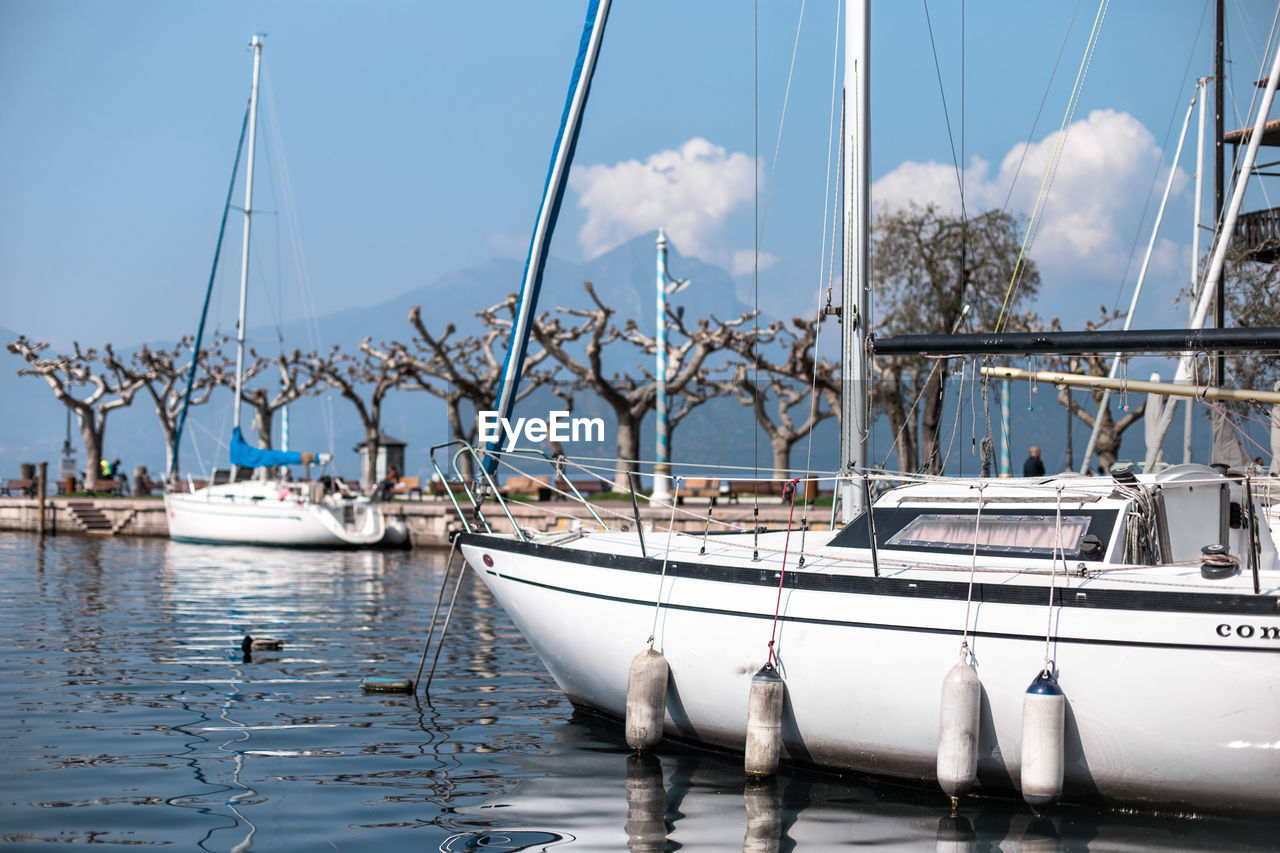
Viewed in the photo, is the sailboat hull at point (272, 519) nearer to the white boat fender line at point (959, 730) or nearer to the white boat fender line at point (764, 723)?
the white boat fender line at point (764, 723)

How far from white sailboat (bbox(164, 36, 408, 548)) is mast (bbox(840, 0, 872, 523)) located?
22.9 m

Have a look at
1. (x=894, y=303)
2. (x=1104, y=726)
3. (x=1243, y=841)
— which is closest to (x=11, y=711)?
(x=1104, y=726)

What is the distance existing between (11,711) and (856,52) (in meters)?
9.16

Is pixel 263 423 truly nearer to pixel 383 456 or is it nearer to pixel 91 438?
pixel 91 438

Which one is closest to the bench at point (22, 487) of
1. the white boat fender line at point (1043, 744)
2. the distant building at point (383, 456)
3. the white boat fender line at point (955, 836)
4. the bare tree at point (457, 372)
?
the distant building at point (383, 456)

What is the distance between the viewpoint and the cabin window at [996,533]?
313 inches

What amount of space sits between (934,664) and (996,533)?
4.37ft

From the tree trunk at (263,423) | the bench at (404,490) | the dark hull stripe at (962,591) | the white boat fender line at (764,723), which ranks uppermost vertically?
the tree trunk at (263,423)

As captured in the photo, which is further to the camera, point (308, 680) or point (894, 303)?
point (894, 303)

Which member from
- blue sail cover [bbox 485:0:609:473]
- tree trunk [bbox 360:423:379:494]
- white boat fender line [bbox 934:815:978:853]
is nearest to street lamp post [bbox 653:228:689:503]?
tree trunk [bbox 360:423:379:494]

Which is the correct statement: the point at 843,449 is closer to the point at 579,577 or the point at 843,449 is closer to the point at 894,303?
the point at 579,577

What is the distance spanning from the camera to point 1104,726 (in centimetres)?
694

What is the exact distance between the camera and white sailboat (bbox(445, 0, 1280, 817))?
677cm

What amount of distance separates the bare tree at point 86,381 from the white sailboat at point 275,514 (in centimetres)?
1545
